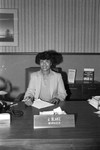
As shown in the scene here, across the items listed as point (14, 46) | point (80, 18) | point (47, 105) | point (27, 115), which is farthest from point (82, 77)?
point (27, 115)

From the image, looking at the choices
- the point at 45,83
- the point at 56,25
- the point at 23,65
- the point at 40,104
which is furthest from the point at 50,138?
the point at 56,25

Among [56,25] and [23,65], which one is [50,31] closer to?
[56,25]

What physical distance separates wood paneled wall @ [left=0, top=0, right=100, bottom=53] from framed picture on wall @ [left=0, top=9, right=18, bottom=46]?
78 mm

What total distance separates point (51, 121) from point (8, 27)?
10.3ft

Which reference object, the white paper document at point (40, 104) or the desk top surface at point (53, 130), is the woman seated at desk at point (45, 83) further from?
the desk top surface at point (53, 130)

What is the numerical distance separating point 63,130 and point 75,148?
0.18 m

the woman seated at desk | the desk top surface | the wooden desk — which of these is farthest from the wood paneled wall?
the wooden desk

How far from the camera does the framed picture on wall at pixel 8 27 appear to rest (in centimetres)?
462

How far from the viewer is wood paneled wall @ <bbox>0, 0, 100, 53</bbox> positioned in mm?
4668

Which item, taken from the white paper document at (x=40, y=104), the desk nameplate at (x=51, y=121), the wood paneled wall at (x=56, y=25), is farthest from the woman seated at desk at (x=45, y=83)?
the wood paneled wall at (x=56, y=25)

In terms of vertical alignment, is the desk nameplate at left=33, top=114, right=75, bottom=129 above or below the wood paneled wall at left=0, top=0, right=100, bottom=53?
below

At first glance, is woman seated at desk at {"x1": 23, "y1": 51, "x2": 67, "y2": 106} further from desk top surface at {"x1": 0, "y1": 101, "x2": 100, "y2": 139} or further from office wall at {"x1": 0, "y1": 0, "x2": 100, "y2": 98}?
office wall at {"x1": 0, "y1": 0, "x2": 100, "y2": 98}

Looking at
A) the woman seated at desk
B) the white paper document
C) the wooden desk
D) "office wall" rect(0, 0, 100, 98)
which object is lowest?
the wooden desk

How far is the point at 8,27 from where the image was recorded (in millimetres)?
4668
